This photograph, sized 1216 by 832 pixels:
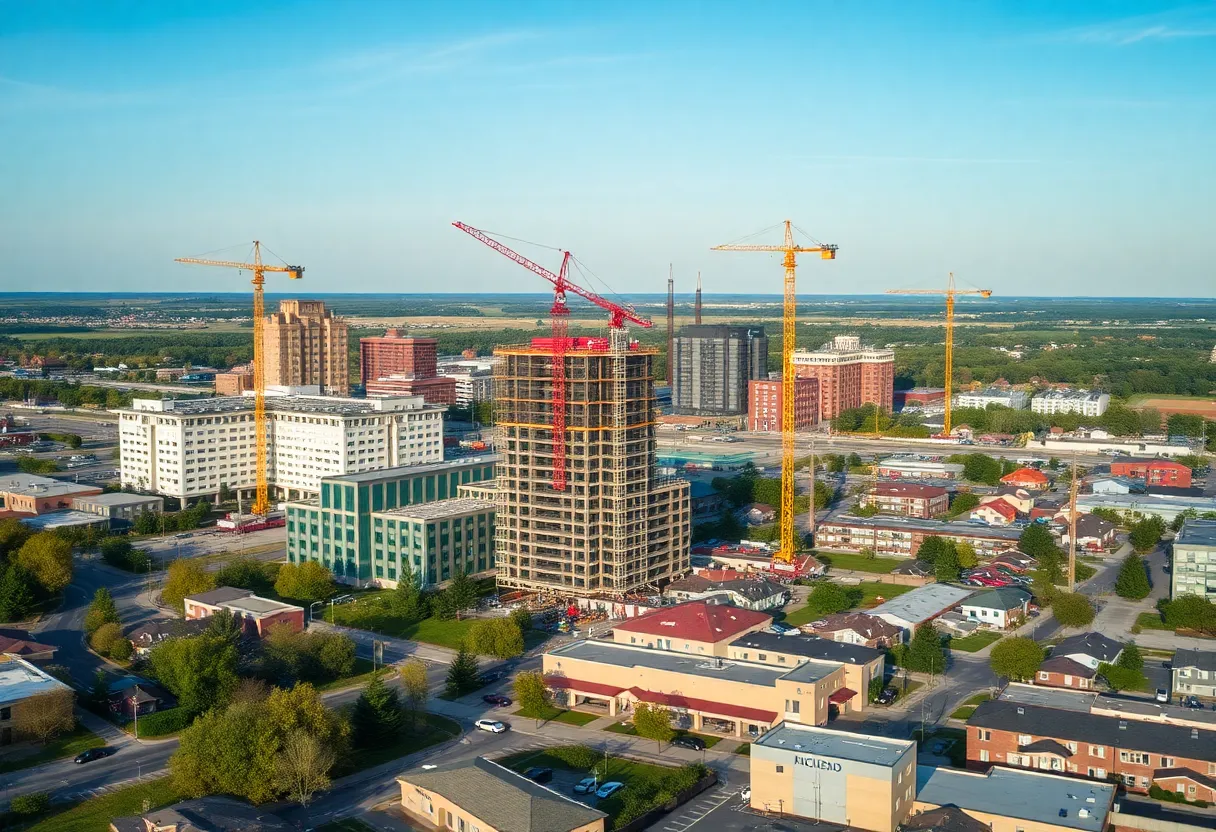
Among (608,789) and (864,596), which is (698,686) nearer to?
(608,789)

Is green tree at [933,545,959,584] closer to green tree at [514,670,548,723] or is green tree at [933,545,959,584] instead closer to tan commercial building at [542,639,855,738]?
tan commercial building at [542,639,855,738]

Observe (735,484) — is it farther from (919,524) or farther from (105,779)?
(105,779)

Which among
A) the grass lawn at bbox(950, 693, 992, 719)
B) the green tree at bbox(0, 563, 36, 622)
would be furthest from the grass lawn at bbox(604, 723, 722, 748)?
the green tree at bbox(0, 563, 36, 622)

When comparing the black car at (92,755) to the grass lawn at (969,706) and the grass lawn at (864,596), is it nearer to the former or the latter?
the grass lawn at (969,706)

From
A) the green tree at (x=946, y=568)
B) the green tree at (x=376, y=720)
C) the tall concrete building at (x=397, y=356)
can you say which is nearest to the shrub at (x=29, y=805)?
the green tree at (x=376, y=720)

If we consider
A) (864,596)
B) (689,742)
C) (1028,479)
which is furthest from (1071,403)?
(689,742)

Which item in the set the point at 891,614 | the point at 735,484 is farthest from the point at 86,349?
the point at 891,614
